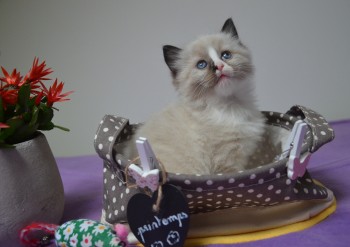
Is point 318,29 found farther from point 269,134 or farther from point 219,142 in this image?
point 219,142

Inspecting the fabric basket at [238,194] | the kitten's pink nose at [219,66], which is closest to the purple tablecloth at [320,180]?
the fabric basket at [238,194]

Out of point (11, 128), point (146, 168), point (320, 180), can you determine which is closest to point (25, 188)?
point (11, 128)

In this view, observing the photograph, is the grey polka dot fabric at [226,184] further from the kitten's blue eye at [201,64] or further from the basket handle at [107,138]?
the kitten's blue eye at [201,64]

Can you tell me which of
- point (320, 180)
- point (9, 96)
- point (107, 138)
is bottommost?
point (320, 180)

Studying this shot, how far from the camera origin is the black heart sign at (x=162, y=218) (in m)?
0.64

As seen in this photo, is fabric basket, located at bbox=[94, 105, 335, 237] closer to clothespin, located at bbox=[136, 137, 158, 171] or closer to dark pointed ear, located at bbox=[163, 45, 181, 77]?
clothespin, located at bbox=[136, 137, 158, 171]

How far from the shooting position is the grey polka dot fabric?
65 cm

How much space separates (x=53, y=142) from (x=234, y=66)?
127 cm

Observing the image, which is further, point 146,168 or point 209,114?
point 209,114

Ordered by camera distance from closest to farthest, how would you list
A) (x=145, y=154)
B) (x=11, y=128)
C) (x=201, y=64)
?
(x=145, y=154)
(x=11, y=128)
(x=201, y=64)

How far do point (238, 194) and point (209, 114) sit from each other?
243mm

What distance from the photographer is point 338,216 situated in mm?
772

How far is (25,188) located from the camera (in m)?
0.77

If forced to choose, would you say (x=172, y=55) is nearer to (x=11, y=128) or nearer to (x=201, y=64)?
(x=201, y=64)
